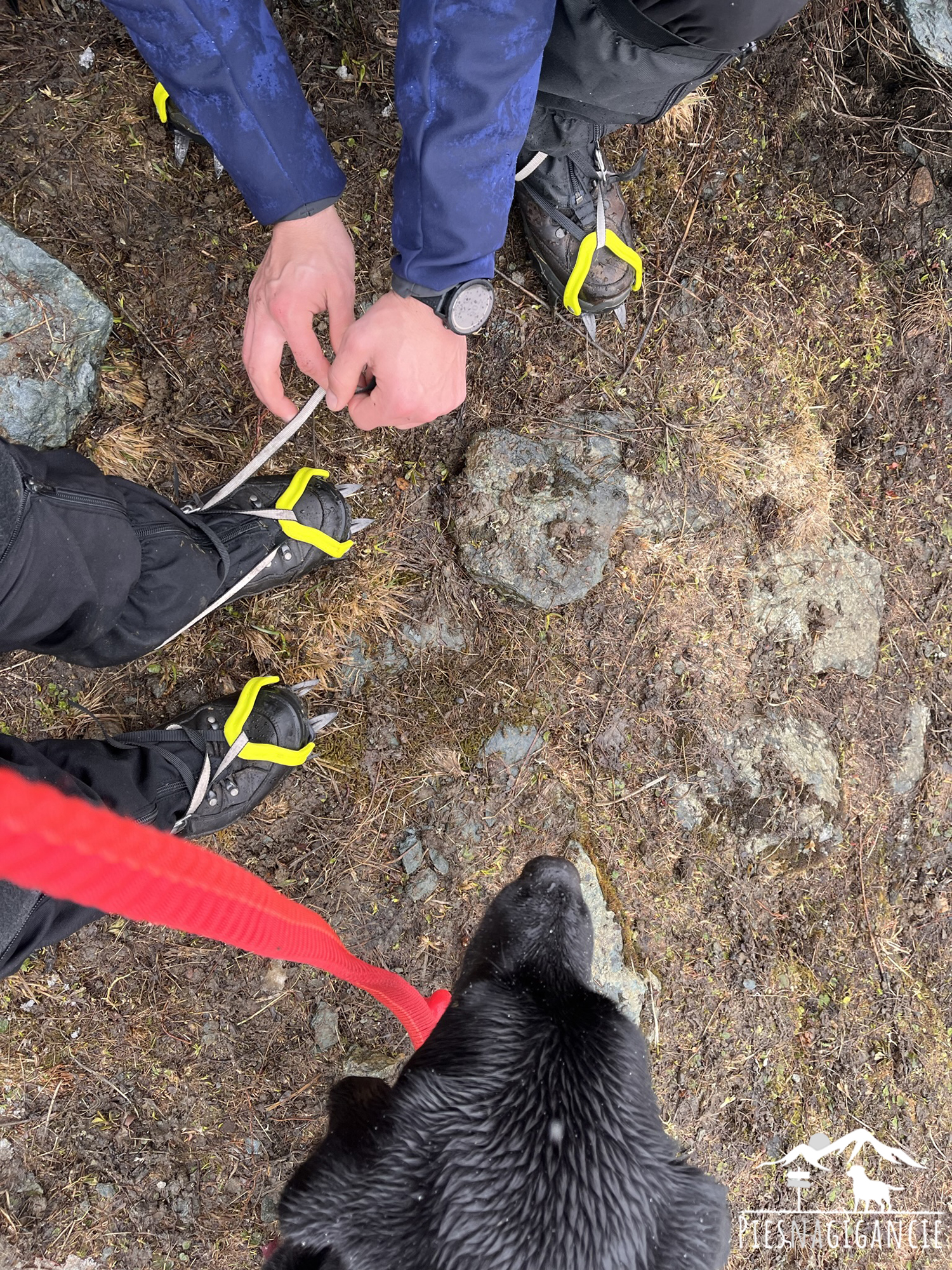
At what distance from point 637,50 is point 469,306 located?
1187 millimetres

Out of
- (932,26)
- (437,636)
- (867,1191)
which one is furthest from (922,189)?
(867,1191)

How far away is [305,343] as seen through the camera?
1987mm

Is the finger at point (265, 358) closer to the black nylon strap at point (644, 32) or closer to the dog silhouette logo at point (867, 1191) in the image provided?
the black nylon strap at point (644, 32)

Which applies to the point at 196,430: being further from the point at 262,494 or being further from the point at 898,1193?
the point at 898,1193

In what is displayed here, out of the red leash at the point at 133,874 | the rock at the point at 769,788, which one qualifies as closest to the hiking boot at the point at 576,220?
the rock at the point at 769,788

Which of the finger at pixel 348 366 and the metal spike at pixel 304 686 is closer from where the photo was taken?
the finger at pixel 348 366

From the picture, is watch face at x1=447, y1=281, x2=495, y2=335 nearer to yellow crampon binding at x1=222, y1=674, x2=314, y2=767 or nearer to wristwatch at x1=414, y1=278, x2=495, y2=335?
wristwatch at x1=414, y1=278, x2=495, y2=335

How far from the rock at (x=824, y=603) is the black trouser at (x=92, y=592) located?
259 centimetres

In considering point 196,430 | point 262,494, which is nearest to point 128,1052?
point 262,494

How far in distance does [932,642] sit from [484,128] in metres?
3.87

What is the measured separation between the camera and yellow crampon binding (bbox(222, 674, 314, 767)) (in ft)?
9.90

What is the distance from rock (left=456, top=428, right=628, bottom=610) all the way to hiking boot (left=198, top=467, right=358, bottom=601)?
0.61 metres

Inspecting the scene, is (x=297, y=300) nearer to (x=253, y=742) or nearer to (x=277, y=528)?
(x=277, y=528)

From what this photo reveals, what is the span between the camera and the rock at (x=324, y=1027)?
3.33m
